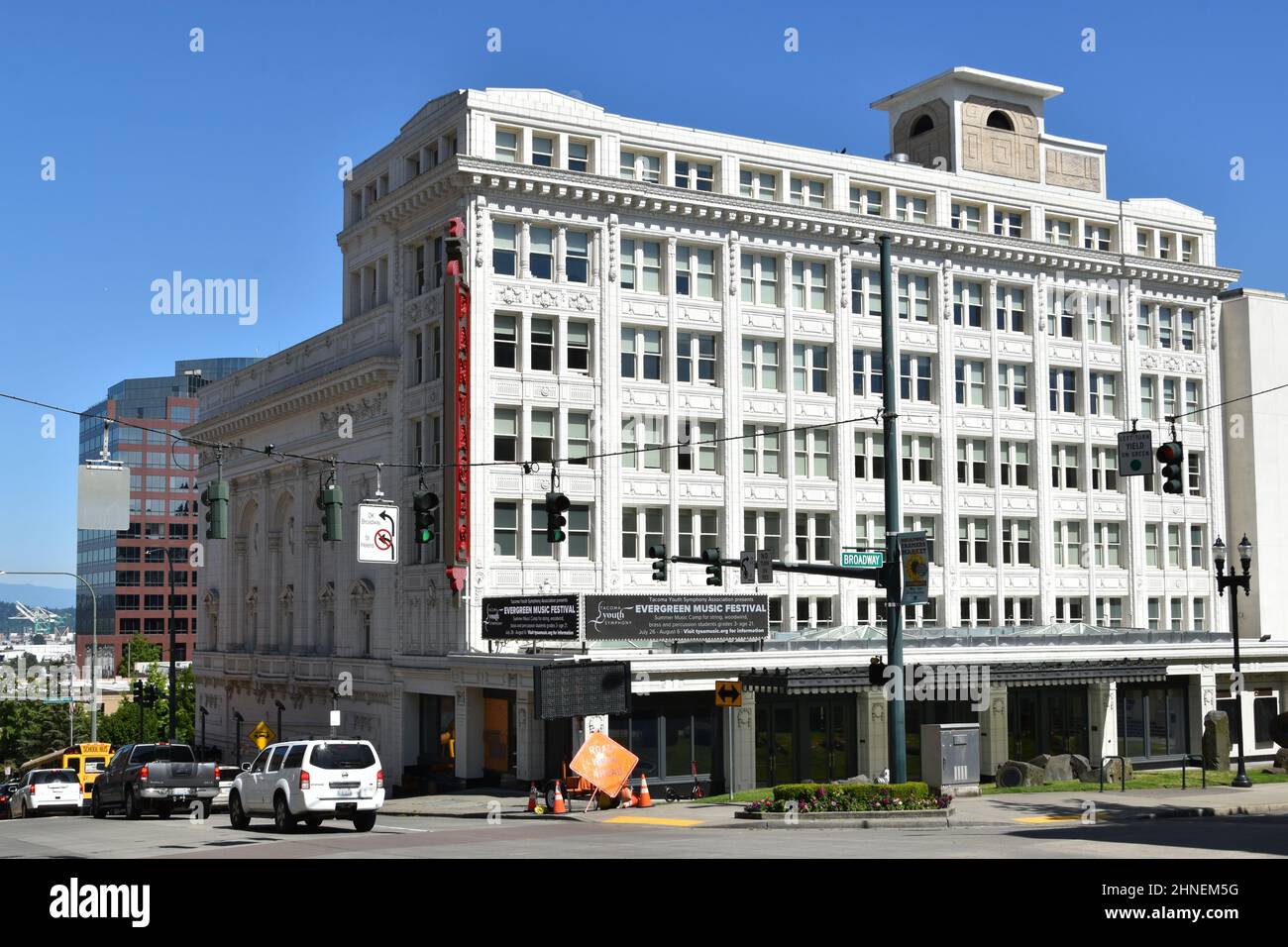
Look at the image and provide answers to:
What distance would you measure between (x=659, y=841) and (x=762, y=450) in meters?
30.3

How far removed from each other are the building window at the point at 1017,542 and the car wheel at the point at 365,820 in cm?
3680

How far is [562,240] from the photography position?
5188 centimetres

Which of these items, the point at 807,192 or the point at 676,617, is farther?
the point at 807,192

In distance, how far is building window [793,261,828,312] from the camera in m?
57.2

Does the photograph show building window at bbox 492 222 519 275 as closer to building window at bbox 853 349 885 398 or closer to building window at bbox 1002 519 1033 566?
building window at bbox 853 349 885 398

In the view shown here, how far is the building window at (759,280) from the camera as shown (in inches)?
2206

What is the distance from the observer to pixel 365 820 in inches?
1213

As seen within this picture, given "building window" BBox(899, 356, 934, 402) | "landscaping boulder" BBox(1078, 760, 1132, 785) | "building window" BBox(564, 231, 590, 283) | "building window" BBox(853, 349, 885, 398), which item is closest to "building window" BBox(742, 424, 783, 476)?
"building window" BBox(853, 349, 885, 398)

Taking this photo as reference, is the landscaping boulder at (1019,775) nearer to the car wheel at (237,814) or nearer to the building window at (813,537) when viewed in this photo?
the building window at (813,537)

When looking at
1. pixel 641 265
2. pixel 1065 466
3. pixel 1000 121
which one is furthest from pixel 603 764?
pixel 1000 121

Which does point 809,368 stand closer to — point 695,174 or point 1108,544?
point 695,174

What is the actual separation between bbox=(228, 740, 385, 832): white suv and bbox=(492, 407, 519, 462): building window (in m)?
20.6
